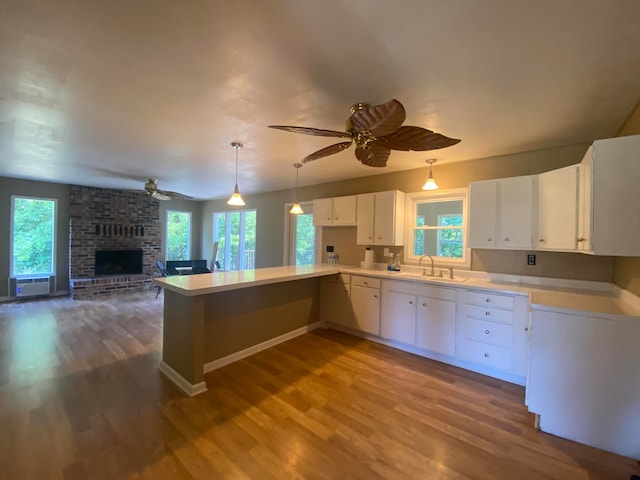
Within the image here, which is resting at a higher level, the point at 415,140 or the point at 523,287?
the point at 415,140

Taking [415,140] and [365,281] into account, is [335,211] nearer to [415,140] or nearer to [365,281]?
[365,281]

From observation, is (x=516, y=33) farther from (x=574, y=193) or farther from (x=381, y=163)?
(x=574, y=193)

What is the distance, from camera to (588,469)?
169 centimetres

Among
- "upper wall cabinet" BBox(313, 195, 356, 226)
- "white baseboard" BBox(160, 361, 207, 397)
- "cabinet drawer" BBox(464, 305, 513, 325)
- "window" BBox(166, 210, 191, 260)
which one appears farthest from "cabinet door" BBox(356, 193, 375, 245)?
"window" BBox(166, 210, 191, 260)

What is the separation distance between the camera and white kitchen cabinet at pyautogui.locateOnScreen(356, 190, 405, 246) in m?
3.90

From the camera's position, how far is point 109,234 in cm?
649

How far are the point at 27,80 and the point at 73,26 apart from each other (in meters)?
0.94

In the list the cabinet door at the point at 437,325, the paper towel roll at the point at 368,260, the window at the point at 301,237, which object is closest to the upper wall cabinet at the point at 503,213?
the cabinet door at the point at 437,325

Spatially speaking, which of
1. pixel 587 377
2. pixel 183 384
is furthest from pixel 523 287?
pixel 183 384

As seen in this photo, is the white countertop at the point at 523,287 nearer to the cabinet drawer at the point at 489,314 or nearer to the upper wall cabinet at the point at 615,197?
the cabinet drawer at the point at 489,314

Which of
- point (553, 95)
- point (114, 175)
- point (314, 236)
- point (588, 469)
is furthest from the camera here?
point (314, 236)

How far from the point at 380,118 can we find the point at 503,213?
217cm

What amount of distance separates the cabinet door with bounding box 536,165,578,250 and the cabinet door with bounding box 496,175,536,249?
0.08 meters

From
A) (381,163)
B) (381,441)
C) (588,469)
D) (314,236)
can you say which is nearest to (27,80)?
(381,163)
